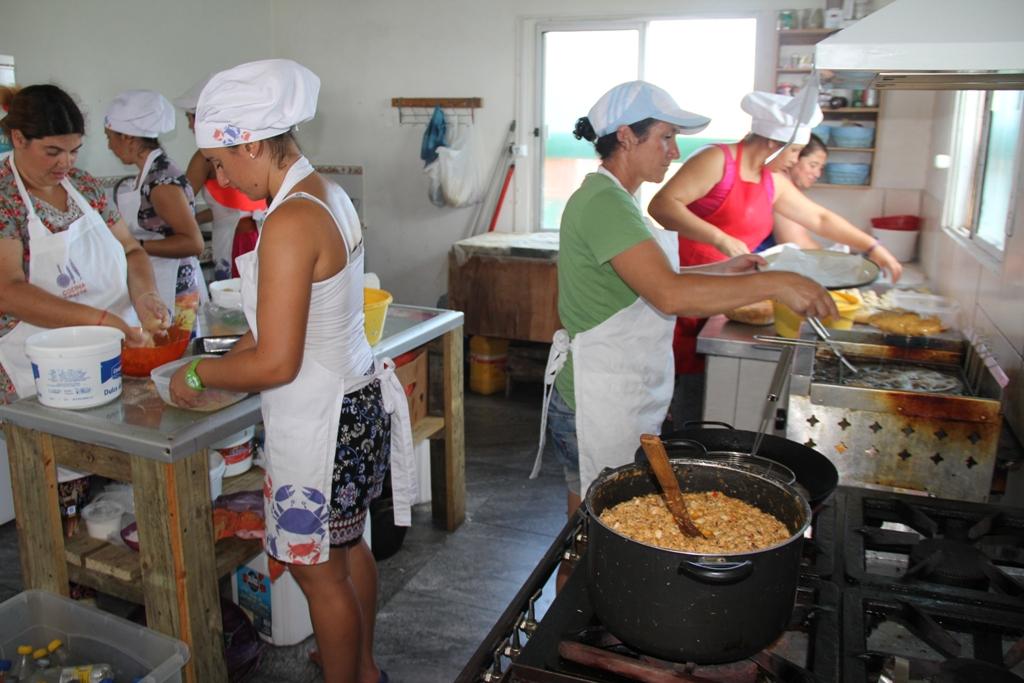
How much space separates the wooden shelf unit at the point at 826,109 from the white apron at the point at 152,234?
129 inches

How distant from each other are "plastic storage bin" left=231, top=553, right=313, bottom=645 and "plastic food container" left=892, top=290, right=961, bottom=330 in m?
2.06

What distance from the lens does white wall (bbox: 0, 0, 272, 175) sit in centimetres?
415

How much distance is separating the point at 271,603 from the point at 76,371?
2.98ft

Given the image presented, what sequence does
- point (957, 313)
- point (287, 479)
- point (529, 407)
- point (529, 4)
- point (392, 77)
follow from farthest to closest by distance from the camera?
point (392, 77)
point (529, 4)
point (529, 407)
point (957, 313)
point (287, 479)

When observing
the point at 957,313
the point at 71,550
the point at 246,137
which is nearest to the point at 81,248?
the point at 71,550

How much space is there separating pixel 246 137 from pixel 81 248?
40.2 inches

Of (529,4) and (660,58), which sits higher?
(529,4)

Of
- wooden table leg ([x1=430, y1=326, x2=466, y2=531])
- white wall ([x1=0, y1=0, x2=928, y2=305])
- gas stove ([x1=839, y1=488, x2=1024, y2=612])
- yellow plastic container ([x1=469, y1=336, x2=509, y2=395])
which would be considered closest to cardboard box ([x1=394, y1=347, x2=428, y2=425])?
wooden table leg ([x1=430, y1=326, x2=466, y2=531])

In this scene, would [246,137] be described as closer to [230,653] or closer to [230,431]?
[230,431]

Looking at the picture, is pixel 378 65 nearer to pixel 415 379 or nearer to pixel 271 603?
pixel 415 379

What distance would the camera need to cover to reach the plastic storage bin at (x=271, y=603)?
7.89 feet

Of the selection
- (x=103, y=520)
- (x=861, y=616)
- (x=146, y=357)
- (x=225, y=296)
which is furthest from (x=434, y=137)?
(x=861, y=616)

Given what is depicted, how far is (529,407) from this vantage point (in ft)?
15.6

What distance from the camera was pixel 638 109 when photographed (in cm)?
194
